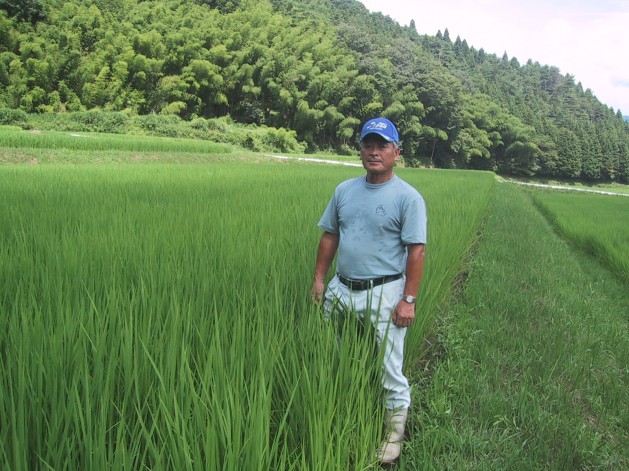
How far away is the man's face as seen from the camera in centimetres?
166

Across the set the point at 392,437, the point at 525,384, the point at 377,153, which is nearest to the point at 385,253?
the point at 377,153

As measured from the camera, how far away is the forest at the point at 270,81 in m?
30.9

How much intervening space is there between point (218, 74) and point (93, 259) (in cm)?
3816

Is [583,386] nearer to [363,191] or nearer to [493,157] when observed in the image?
[363,191]

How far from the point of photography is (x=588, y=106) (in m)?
83.9

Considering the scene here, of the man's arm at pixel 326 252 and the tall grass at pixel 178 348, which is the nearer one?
the tall grass at pixel 178 348

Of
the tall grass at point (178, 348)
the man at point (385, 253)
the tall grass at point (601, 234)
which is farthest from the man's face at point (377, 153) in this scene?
the tall grass at point (601, 234)

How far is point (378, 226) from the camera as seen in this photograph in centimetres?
171

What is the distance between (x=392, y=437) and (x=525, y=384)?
2.95 feet

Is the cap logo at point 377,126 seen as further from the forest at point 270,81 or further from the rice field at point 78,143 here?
the forest at point 270,81

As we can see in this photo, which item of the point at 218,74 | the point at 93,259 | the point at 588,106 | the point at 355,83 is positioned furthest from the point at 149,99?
the point at 588,106

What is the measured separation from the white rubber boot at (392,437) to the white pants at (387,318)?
1.3 inches

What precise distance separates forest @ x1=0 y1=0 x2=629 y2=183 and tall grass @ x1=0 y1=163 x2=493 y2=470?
2765cm

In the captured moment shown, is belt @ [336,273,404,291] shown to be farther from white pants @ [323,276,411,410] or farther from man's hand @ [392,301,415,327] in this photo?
man's hand @ [392,301,415,327]
